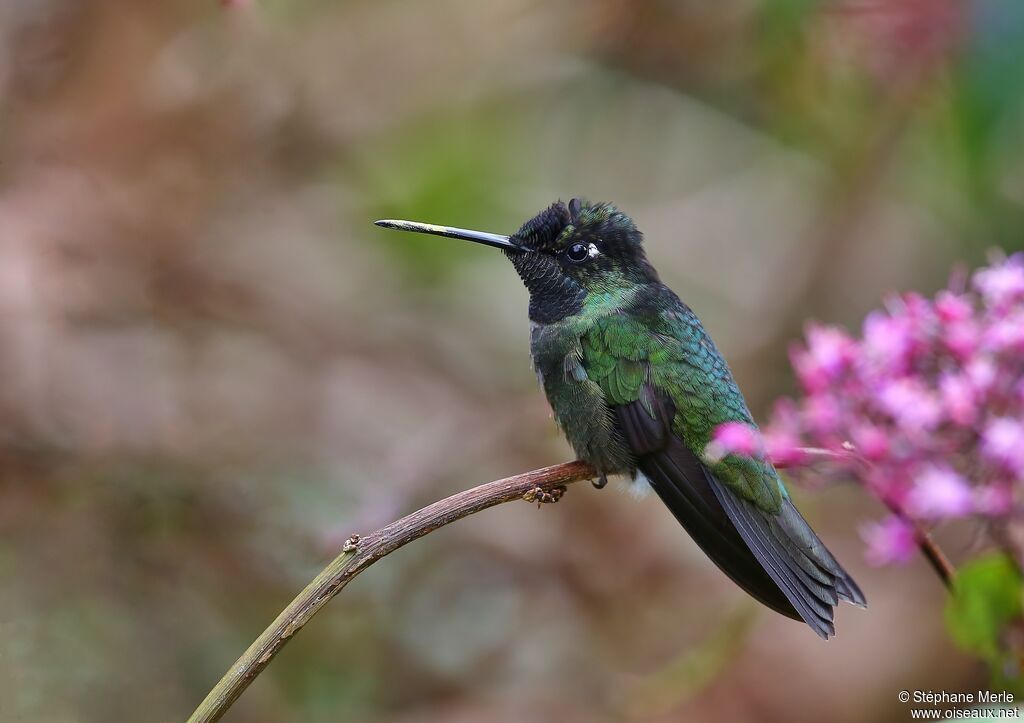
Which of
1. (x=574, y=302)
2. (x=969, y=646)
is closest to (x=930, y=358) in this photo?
(x=969, y=646)

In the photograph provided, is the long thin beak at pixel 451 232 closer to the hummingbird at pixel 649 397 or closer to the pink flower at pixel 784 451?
the hummingbird at pixel 649 397

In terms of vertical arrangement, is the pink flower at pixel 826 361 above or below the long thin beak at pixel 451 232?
below

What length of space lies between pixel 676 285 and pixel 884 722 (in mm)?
2648

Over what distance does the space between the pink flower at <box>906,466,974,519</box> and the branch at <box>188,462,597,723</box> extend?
72cm

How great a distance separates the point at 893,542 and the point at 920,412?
0.78ft

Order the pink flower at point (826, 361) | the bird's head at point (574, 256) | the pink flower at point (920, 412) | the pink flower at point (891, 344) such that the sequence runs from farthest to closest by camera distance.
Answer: the bird's head at point (574, 256) → the pink flower at point (826, 361) → the pink flower at point (891, 344) → the pink flower at point (920, 412)

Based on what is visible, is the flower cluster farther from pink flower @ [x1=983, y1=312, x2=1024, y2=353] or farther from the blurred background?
the blurred background

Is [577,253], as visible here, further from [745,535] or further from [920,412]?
[920,412]

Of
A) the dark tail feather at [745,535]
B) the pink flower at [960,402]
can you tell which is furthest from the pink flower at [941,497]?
the dark tail feather at [745,535]

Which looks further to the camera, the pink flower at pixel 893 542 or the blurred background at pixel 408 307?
the blurred background at pixel 408 307

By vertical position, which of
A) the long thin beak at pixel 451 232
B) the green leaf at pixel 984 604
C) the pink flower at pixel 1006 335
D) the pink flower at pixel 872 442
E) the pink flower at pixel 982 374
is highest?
the long thin beak at pixel 451 232

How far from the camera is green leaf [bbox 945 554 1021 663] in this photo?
2076 millimetres

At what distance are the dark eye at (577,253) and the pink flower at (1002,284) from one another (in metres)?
1.16

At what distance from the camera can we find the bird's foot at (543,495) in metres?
2.17
